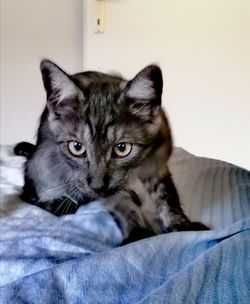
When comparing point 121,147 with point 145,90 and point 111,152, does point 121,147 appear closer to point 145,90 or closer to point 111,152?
point 111,152

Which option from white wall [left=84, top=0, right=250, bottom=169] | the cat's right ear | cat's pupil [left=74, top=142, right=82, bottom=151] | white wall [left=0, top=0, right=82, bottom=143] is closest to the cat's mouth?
cat's pupil [left=74, top=142, right=82, bottom=151]

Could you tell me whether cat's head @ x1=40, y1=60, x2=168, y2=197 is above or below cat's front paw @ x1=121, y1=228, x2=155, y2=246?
above

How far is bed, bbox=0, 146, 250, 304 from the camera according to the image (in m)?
0.54

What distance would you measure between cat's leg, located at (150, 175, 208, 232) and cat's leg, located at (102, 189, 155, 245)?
0.04 metres

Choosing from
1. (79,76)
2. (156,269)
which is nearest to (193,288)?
(156,269)

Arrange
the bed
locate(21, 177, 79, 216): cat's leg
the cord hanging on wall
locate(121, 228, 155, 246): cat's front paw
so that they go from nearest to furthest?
the bed → locate(121, 228, 155, 246): cat's front paw → locate(21, 177, 79, 216): cat's leg → the cord hanging on wall

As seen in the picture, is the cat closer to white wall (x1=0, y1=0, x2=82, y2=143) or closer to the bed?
the bed

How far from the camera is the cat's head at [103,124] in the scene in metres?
0.85

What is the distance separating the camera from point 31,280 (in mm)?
Result: 560

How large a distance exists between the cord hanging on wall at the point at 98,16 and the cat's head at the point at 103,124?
3.88ft

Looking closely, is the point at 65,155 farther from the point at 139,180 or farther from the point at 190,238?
the point at 190,238

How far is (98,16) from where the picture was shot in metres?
2.02

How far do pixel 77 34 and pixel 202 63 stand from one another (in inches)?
26.7

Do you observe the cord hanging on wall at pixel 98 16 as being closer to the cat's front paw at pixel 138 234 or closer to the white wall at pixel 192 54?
the white wall at pixel 192 54
